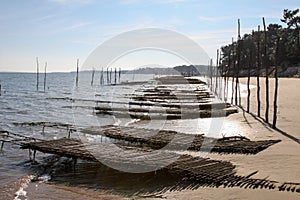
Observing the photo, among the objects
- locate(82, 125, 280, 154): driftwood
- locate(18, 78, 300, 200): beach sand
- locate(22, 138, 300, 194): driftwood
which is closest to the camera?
locate(18, 78, 300, 200): beach sand

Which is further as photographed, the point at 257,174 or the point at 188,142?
the point at 188,142

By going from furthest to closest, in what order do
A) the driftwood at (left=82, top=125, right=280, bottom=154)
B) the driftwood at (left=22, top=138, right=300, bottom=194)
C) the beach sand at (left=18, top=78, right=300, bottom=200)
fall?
the driftwood at (left=82, top=125, right=280, bottom=154), the driftwood at (left=22, top=138, right=300, bottom=194), the beach sand at (left=18, top=78, right=300, bottom=200)

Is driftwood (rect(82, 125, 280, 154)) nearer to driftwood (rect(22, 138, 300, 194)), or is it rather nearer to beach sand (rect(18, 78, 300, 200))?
beach sand (rect(18, 78, 300, 200))

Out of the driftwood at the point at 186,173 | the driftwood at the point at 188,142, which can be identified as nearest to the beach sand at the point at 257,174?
the driftwood at the point at 186,173

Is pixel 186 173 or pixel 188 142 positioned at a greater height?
pixel 188 142

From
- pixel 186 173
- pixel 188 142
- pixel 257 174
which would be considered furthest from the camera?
pixel 188 142

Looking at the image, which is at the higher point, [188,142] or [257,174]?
[188,142]

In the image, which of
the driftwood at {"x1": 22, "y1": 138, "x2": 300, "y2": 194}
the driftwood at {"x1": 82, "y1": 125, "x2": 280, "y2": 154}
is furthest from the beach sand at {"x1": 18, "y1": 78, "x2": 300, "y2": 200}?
the driftwood at {"x1": 82, "y1": 125, "x2": 280, "y2": 154}

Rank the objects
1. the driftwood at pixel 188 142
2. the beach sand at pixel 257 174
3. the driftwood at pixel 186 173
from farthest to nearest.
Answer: the driftwood at pixel 188 142, the driftwood at pixel 186 173, the beach sand at pixel 257 174

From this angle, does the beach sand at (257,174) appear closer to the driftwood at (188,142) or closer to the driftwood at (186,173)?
the driftwood at (186,173)

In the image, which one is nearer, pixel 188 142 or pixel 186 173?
pixel 186 173

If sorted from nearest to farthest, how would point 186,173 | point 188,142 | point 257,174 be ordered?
1. point 257,174
2. point 186,173
3. point 188,142

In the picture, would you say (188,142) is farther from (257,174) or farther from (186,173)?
(257,174)

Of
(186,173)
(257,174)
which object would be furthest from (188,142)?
(257,174)
